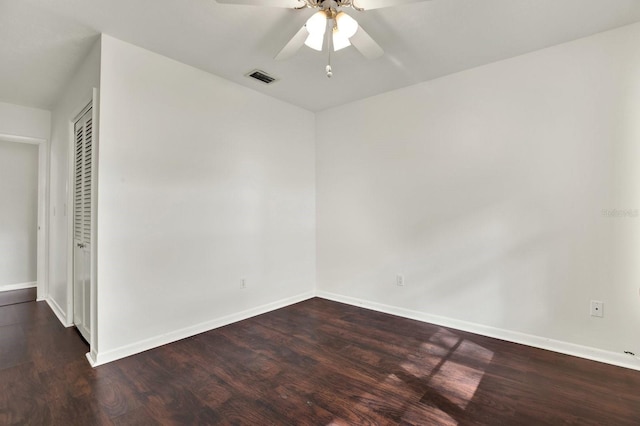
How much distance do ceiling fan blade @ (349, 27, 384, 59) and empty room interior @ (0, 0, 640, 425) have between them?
0.02 metres

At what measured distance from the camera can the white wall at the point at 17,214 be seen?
4.57m

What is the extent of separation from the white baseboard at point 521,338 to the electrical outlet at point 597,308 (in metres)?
0.27

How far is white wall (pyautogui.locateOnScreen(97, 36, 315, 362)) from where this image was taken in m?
2.39

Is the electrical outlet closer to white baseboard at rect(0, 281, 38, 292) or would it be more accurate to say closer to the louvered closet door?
the louvered closet door

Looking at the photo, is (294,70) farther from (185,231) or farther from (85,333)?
(85,333)

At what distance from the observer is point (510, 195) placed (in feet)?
8.91

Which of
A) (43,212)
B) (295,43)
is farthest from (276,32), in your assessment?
(43,212)

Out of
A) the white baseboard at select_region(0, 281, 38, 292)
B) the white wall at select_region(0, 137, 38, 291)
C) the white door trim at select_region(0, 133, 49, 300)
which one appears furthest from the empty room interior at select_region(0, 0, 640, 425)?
the white baseboard at select_region(0, 281, 38, 292)

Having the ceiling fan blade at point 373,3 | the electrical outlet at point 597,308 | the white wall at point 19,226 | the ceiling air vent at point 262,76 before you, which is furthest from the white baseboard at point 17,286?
the electrical outlet at point 597,308

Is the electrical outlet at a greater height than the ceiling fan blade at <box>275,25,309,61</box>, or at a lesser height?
lesser

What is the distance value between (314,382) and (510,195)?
7.62 feet

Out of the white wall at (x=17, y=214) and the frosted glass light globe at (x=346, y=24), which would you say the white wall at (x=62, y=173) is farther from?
the frosted glass light globe at (x=346, y=24)

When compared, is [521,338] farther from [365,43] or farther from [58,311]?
[58,311]

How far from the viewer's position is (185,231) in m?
2.83
